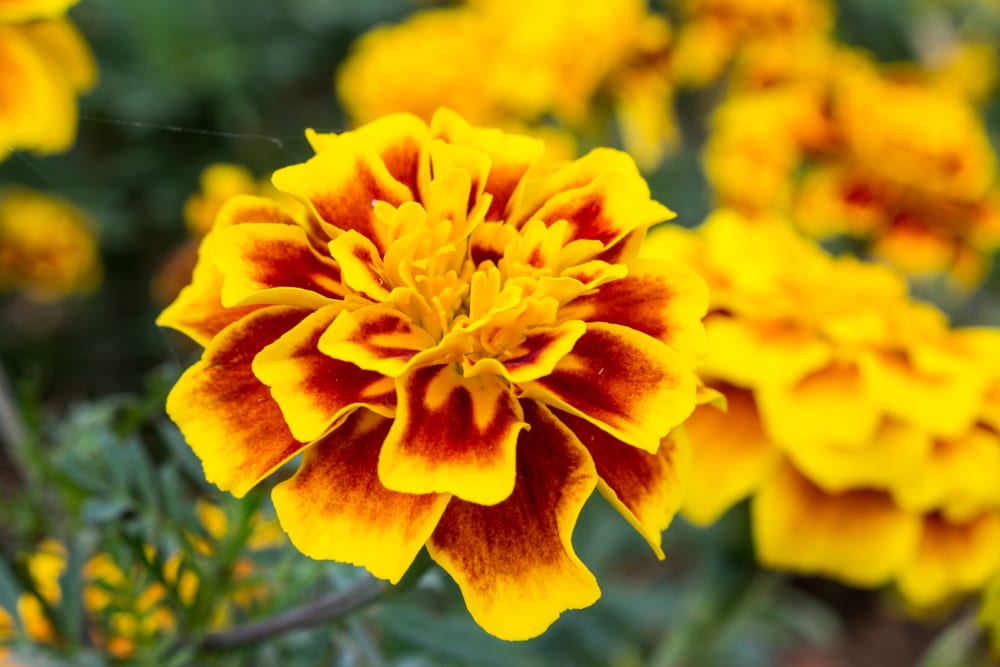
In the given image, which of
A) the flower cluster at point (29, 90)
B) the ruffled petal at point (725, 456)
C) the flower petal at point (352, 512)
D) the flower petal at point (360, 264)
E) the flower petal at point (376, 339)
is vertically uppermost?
the flower petal at point (360, 264)

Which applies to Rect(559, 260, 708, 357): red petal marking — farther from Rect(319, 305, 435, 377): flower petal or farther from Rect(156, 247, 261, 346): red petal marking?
Rect(156, 247, 261, 346): red petal marking

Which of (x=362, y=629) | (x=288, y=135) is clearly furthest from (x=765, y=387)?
(x=288, y=135)

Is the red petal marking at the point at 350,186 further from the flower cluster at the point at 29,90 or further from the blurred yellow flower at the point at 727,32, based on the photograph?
the blurred yellow flower at the point at 727,32

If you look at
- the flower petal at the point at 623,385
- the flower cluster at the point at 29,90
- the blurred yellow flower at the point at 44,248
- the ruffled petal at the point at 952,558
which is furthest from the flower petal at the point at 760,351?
the blurred yellow flower at the point at 44,248

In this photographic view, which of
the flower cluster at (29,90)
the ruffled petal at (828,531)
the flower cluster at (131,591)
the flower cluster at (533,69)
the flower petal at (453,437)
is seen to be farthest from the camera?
the flower cluster at (533,69)

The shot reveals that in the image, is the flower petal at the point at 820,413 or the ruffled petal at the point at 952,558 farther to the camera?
the ruffled petal at the point at 952,558

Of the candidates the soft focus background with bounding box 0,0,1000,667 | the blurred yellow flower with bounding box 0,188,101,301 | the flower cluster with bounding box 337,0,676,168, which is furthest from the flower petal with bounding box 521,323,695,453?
the blurred yellow flower with bounding box 0,188,101,301

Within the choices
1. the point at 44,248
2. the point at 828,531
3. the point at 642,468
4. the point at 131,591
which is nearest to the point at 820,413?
the point at 828,531
